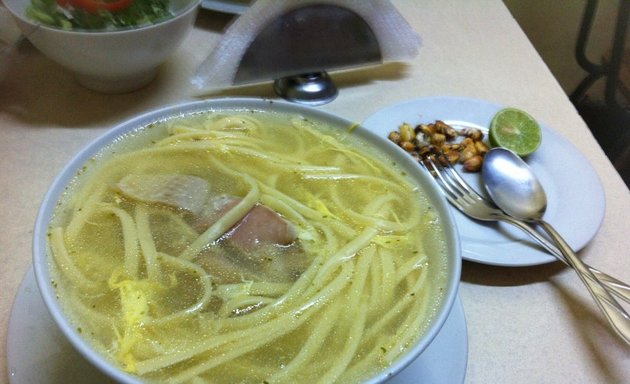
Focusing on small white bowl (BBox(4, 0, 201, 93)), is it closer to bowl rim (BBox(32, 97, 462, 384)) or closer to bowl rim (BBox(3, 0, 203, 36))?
bowl rim (BBox(3, 0, 203, 36))

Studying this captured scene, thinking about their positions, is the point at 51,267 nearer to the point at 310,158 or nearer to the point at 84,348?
the point at 84,348

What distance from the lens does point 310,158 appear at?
0.90 metres

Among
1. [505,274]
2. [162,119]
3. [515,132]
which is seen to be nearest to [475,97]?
[515,132]

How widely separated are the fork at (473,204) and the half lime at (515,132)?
147mm

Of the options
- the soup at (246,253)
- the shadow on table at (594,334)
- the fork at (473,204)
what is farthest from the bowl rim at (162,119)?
the shadow on table at (594,334)

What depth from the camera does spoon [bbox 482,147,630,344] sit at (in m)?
0.89

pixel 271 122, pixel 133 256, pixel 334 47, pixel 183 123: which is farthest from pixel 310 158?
pixel 334 47

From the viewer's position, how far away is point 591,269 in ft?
3.07

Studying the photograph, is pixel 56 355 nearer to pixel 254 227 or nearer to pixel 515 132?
pixel 254 227

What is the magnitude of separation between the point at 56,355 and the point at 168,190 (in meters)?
0.27

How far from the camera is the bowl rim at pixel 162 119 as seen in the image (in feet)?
1.91

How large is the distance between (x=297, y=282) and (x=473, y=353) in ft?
1.13

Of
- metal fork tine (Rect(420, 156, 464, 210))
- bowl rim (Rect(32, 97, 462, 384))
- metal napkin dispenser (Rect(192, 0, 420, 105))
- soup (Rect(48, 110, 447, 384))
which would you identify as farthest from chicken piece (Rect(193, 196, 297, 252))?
metal napkin dispenser (Rect(192, 0, 420, 105))

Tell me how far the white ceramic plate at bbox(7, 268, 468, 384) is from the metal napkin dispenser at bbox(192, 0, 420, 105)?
674 mm
